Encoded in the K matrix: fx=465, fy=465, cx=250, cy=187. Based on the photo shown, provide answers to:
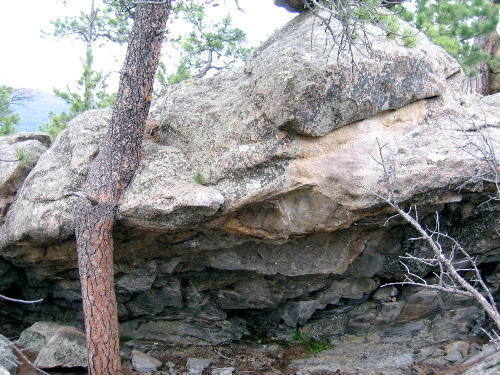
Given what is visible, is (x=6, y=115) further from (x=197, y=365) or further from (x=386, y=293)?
(x=386, y=293)

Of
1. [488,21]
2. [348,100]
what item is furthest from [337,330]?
[488,21]

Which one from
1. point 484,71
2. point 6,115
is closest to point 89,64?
point 6,115

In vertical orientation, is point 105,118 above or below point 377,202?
above

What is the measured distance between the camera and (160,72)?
10438 mm

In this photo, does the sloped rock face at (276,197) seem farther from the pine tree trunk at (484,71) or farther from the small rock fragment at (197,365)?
the pine tree trunk at (484,71)

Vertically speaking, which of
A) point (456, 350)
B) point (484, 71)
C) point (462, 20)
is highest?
point (462, 20)

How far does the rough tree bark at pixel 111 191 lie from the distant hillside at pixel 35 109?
7.70m

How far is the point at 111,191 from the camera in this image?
5.33m

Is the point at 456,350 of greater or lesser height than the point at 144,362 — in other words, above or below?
below

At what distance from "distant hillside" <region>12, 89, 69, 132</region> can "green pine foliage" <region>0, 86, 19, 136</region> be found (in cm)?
40

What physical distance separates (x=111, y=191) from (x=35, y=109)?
13.1 m

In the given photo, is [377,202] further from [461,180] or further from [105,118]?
[105,118]

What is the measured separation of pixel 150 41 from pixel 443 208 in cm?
424

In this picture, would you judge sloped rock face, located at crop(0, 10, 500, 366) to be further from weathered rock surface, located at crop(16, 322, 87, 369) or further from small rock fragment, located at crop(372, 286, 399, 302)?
weathered rock surface, located at crop(16, 322, 87, 369)
